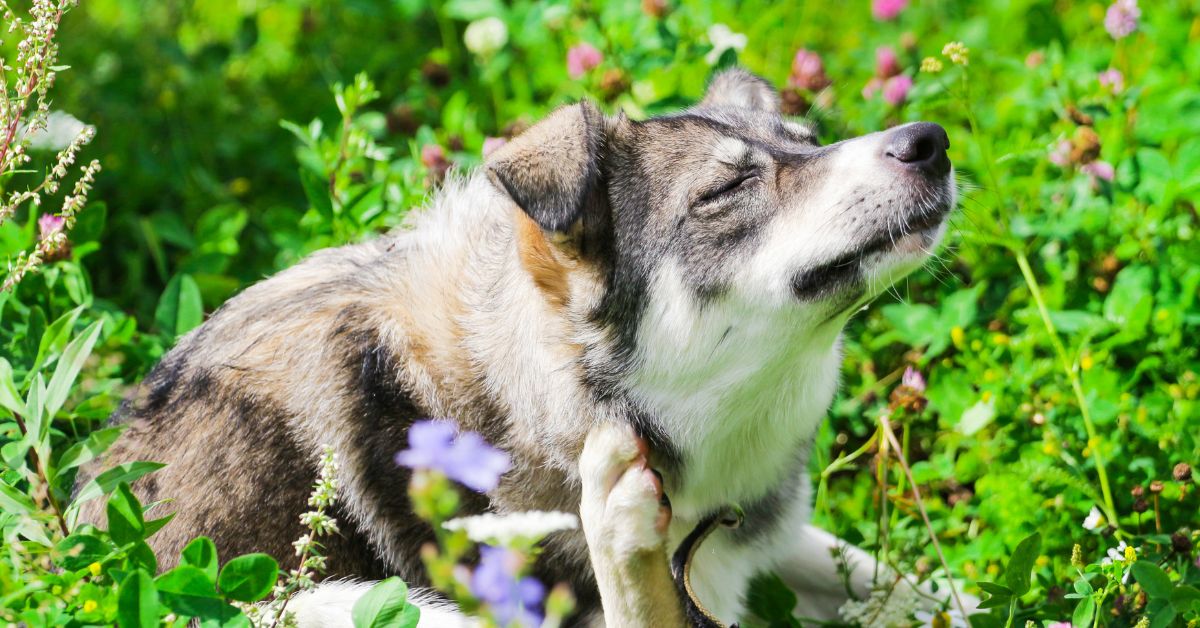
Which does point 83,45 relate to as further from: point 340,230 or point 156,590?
point 156,590

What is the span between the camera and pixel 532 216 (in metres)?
2.62

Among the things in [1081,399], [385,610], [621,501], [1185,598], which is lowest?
[1081,399]

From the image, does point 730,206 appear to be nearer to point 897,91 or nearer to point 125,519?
point 125,519

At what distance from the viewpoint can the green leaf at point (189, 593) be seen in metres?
2.26

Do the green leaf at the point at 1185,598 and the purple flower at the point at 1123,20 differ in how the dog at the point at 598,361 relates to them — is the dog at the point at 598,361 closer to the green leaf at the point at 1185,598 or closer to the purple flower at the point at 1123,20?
the green leaf at the point at 1185,598

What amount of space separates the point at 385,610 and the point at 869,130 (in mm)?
2791

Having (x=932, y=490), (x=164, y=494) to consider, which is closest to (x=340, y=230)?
(x=164, y=494)

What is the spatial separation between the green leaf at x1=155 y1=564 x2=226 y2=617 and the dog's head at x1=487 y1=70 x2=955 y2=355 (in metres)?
0.98

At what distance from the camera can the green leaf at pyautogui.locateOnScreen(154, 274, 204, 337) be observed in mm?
3744

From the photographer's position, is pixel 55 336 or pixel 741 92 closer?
pixel 55 336

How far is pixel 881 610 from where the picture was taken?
3111 mm

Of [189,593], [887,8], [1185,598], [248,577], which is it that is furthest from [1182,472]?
[887,8]

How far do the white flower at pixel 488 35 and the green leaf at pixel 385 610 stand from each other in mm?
3176

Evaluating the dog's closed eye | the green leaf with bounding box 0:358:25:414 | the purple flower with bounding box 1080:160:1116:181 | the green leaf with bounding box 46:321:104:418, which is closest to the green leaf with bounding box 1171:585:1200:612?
the dog's closed eye
